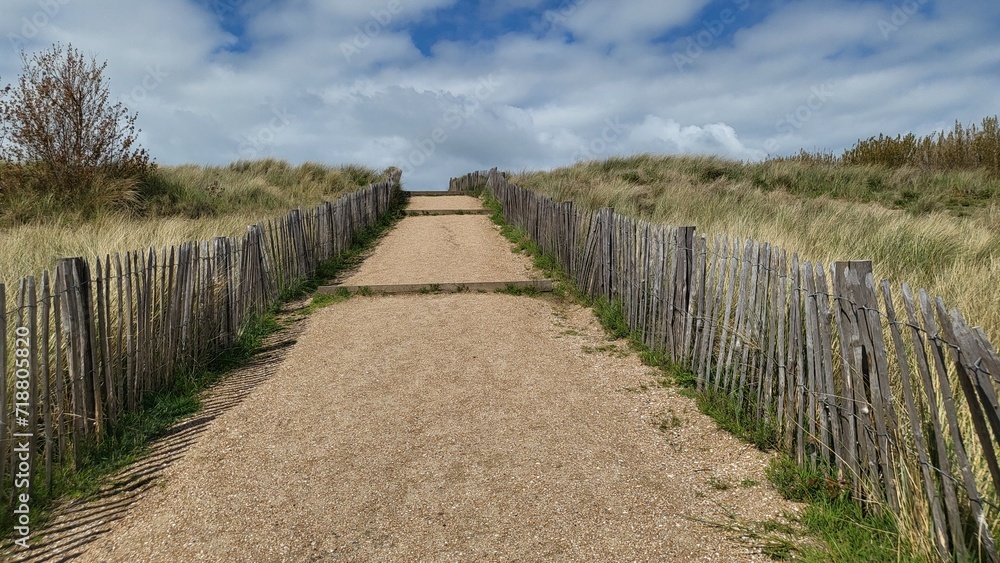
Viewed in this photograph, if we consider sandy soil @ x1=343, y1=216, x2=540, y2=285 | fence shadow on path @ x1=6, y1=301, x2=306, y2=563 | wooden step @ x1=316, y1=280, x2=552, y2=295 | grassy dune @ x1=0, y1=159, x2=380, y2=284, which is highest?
grassy dune @ x1=0, y1=159, x2=380, y2=284

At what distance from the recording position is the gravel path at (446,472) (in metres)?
3.37

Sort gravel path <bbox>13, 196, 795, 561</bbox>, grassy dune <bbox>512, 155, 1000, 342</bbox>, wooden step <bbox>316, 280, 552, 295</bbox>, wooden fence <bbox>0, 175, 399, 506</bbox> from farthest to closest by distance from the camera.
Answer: wooden step <bbox>316, 280, 552, 295</bbox>, grassy dune <bbox>512, 155, 1000, 342</bbox>, wooden fence <bbox>0, 175, 399, 506</bbox>, gravel path <bbox>13, 196, 795, 561</bbox>

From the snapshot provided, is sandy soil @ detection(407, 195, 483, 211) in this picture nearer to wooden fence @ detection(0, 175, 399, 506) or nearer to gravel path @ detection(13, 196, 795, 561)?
wooden fence @ detection(0, 175, 399, 506)

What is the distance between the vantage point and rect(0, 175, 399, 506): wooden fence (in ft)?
12.4

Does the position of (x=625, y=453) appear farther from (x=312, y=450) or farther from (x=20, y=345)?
(x=20, y=345)

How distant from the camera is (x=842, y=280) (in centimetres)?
344

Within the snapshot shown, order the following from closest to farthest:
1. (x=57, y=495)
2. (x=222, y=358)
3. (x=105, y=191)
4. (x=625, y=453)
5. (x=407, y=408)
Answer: (x=57, y=495), (x=625, y=453), (x=407, y=408), (x=222, y=358), (x=105, y=191)

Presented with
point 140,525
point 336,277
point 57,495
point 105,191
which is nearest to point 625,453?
point 140,525

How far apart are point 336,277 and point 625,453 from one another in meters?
7.74

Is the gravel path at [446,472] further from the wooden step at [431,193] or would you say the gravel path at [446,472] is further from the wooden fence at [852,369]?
the wooden step at [431,193]

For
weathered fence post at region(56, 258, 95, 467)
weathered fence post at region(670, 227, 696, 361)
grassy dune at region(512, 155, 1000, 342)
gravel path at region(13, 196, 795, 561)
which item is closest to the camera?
gravel path at region(13, 196, 795, 561)

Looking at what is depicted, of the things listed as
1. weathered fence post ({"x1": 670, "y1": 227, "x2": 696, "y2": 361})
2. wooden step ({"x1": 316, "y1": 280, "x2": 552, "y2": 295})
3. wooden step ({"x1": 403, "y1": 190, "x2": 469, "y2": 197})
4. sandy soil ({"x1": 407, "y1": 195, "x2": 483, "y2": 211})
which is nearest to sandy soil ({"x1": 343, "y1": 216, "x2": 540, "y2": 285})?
wooden step ({"x1": 316, "y1": 280, "x2": 552, "y2": 295})

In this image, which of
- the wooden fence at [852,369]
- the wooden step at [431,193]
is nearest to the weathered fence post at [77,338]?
the wooden fence at [852,369]

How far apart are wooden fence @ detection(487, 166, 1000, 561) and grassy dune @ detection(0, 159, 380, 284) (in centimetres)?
509
